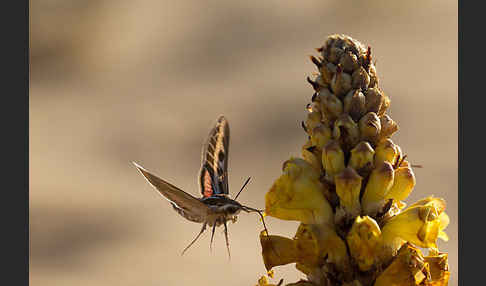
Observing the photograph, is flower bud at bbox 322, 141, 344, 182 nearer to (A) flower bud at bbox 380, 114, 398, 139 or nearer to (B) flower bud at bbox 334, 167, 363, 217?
(B) flower bud at bbox 334, 167, 363, 217

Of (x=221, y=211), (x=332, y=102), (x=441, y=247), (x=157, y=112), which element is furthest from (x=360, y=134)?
Result: (x=157, y=112)

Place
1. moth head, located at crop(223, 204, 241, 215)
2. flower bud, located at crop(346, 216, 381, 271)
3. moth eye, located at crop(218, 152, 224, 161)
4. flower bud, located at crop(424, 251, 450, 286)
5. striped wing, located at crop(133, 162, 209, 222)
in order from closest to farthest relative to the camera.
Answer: flower bud, located at crop(346, 216, 381, 271), flower bud, located at crop(424, 251, 450, 286), striped wing, located at crop(133, 162, 209, 222), moth head, located at crop(223, 204, 241, 215), moth eye, located at crop(218, 152, 224, 161)

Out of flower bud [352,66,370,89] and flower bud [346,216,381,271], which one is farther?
flower bud [352,66,370,89]

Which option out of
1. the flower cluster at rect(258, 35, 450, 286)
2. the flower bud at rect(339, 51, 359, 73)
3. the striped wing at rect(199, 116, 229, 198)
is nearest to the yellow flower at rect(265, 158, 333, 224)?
the flower cluster at rect(258, 35, 450, 286)

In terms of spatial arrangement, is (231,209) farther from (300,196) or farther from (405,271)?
(405,271)

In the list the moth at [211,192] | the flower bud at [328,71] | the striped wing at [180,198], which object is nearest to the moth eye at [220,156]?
the moth at [211,192]

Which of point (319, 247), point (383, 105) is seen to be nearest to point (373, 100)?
point (383, 105)

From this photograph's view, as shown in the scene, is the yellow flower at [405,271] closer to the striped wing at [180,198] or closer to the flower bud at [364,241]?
the flower bud at [364,241]

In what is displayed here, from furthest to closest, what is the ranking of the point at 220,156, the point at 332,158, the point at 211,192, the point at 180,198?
the point at 220,156, the point at 211,192, the point at 180,198, the point at 332,158
